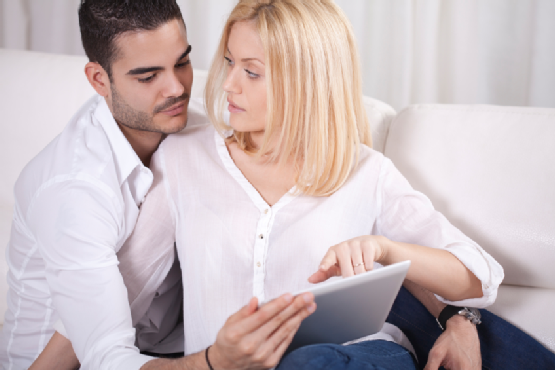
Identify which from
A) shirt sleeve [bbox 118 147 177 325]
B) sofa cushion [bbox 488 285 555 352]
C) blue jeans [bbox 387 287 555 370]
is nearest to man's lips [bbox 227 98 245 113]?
shirt sleeve [bbox 118 147 177 325]

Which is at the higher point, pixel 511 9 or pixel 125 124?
pixel 511 9

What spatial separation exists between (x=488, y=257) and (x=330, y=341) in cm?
39

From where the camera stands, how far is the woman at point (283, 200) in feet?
3.10

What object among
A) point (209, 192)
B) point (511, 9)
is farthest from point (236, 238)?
point (511, 9)

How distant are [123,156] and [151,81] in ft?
0.62

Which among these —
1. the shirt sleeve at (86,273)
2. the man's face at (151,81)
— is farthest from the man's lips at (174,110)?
the shirt sleeve at (86,273)

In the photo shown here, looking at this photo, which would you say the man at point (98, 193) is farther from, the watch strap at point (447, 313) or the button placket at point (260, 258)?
the watch strap at point (447, 313)

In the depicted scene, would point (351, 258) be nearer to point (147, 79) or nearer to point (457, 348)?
point (457, 348)

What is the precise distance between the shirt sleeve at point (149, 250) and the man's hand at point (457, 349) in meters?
0.62

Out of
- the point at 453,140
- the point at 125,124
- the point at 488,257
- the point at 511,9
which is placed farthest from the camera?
the point at 511,9

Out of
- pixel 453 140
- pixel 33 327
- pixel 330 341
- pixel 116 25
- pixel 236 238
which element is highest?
pixel 116 25

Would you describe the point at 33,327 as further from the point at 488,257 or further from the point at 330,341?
the point at 488,257

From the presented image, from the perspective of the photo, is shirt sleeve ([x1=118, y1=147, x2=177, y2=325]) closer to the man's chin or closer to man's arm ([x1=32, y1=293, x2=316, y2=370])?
the man's chin

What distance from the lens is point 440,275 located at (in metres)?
0.90
